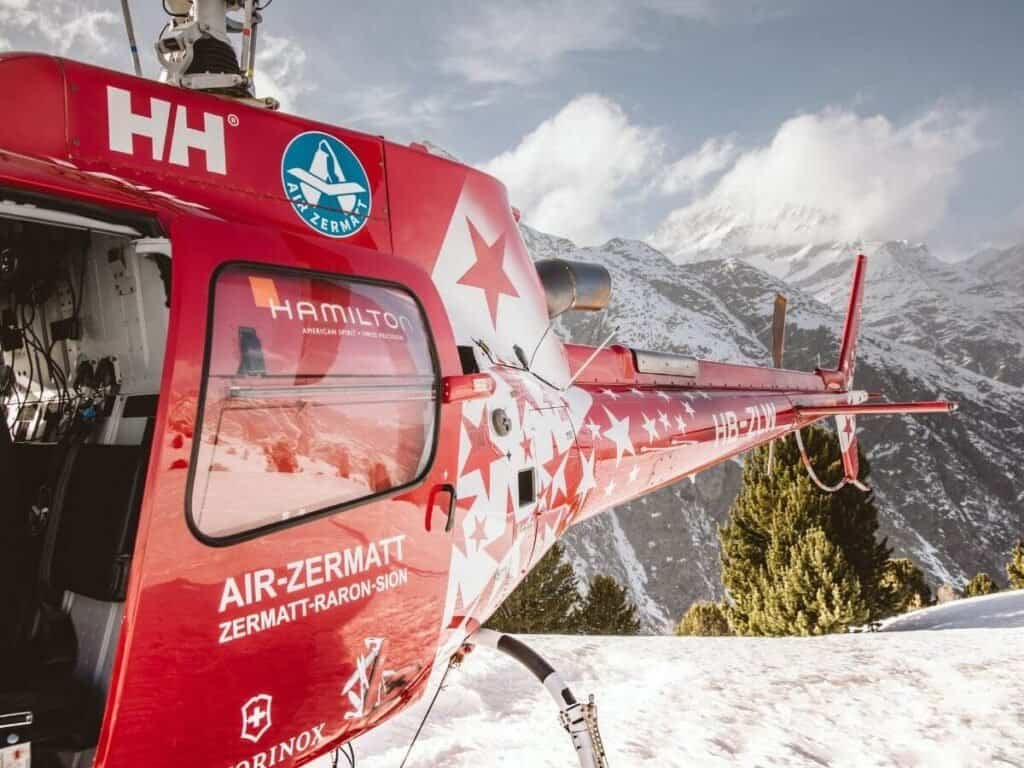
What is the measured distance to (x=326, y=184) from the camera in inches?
99.2

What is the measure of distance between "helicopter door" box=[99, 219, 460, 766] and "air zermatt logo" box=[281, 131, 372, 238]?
300 millimetres

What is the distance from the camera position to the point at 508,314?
335 centimetres

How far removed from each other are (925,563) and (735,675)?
136776 millimetres

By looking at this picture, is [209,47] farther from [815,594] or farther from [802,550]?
[815,594]

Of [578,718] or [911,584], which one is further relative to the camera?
[911,584]

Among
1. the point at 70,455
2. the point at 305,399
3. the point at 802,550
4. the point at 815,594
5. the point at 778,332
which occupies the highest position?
the point at 778,332

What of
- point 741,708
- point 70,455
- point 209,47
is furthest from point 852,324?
point 70,455

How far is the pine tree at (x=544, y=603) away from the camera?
2486 cm

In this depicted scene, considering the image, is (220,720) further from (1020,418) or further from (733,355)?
(1020,418)

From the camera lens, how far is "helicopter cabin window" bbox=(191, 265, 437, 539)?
1.77 m

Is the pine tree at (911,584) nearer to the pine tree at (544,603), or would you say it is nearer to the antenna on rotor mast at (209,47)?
the pine tree at (544,603)

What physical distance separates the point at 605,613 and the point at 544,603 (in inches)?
113

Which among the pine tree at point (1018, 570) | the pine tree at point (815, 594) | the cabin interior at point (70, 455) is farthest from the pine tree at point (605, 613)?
the cabin interior at point (70, 455)

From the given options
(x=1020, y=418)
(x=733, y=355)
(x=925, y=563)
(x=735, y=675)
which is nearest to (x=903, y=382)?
(x=1020, y=418)
